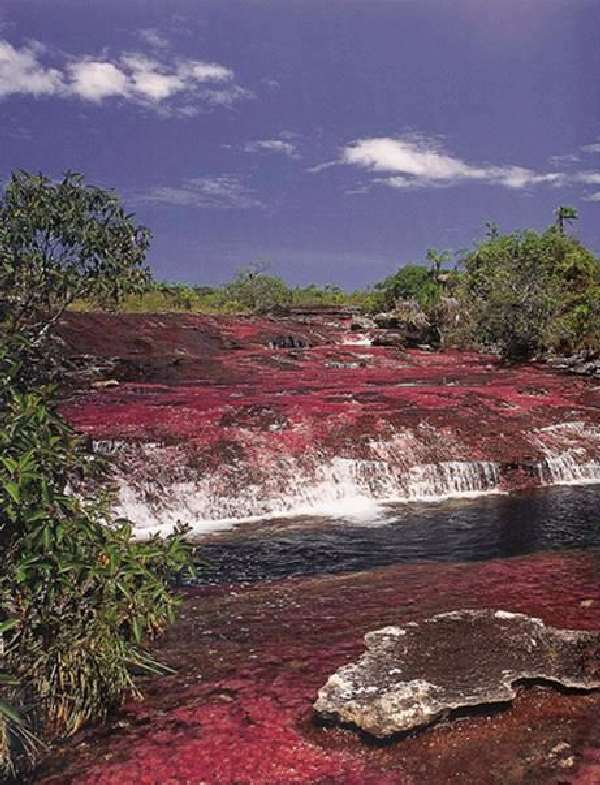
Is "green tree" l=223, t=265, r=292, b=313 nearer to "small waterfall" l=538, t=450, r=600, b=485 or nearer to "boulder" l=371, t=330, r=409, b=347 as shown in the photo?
"boulder" l=371, t=330, r=409, b=347

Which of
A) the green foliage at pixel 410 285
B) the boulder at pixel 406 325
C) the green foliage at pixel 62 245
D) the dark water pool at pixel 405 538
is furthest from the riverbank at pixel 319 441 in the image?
the green foliage at pixel 410 285

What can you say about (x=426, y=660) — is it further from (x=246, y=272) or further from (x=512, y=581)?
(x=246, y=272)

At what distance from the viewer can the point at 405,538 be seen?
59.9 ft

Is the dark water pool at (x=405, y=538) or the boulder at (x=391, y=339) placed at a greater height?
the boulder at (x=391, y=339)

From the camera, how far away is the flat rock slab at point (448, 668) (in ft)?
26.1

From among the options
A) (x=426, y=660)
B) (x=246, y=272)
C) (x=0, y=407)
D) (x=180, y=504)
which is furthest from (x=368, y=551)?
(x=246, y=272)

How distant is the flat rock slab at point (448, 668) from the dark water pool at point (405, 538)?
5952 mm

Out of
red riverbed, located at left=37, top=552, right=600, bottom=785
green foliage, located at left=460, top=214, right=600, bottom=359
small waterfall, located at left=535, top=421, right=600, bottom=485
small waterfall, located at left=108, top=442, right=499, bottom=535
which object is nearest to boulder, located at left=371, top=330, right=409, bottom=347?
green foliage, located at left=460, top=214, right=600, bottom=359

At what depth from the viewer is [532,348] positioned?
5628 cm

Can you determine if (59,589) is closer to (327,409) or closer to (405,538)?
(405,538)

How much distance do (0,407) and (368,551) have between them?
1055 centimetres

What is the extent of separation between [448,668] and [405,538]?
31.4 ft

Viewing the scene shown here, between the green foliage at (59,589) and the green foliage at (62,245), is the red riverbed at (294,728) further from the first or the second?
the green foliage at (62,245)

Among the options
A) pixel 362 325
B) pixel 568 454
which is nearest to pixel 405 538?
pixel 568 454
